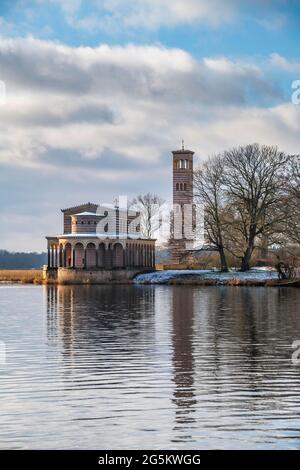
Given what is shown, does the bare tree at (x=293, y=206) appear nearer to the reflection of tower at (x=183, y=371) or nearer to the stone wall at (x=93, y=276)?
the stone wall at (x=93, y=276)

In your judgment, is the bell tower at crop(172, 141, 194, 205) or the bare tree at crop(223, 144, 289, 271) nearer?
the bare tree at crop(223, 144, 289, 271)

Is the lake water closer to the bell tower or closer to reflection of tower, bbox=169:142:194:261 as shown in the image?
reflection of tower, bbox=169:142:194:261

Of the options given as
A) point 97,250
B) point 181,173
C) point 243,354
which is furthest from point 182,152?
point 243,354

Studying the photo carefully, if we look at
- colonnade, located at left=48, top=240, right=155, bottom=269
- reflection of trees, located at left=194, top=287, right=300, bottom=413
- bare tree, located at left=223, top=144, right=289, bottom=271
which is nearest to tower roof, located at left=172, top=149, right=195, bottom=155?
colonnade, located at left=48, top=240, right=155, bottom=269

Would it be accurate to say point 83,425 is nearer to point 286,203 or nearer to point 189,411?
point 189,411

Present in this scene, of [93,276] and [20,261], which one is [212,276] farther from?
[20,261]

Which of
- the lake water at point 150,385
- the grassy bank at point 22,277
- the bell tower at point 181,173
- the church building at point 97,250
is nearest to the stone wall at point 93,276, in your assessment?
the church building at point 97,250

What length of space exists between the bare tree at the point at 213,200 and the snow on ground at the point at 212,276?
260 centimetres

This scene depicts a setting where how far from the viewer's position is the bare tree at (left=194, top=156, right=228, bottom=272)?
224 feet

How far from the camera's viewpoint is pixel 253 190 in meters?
67.2

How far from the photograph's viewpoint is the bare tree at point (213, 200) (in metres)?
68.4

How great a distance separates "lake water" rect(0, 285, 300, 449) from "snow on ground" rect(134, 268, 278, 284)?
124 feet

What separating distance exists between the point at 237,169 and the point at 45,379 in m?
53.8
